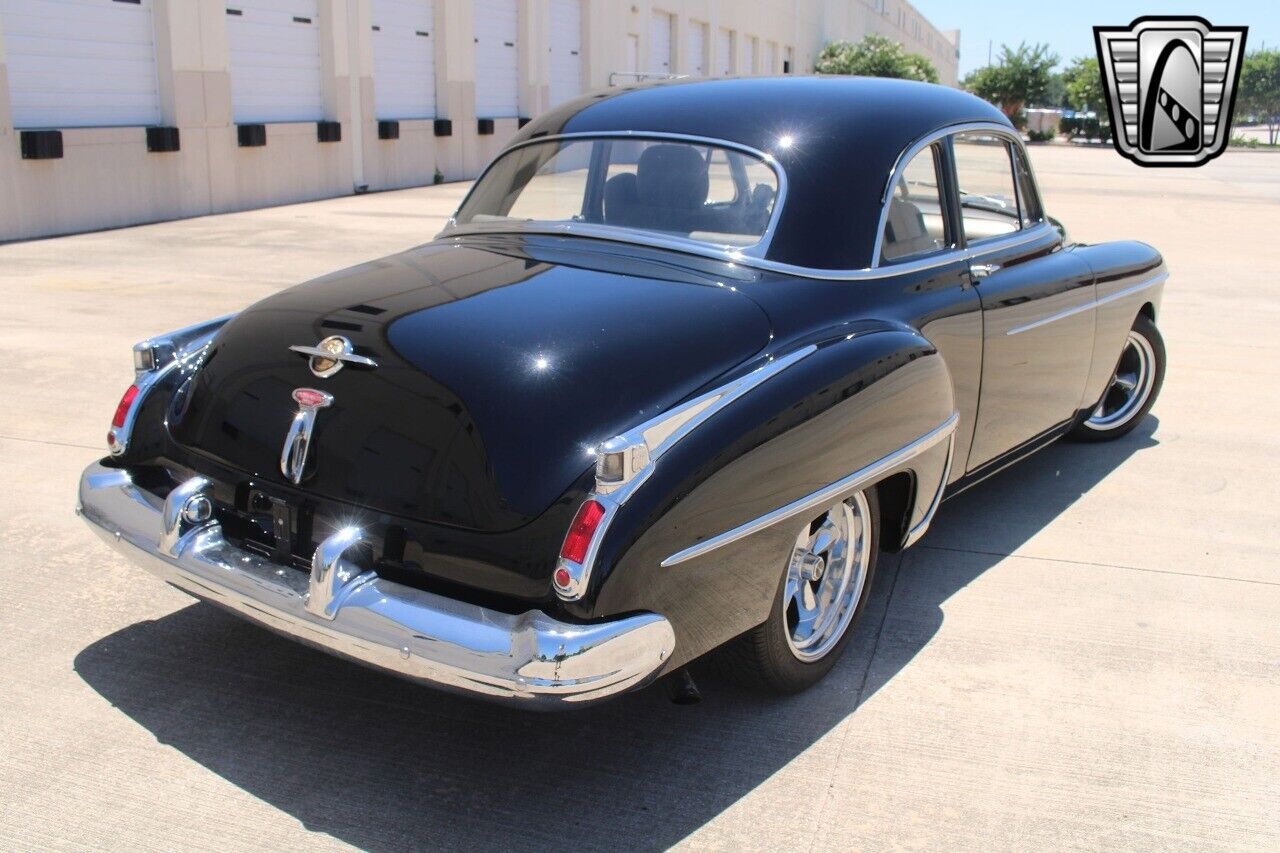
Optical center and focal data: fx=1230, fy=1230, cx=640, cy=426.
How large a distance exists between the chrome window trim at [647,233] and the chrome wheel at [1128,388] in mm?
2842

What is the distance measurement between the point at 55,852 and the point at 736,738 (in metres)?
1.61

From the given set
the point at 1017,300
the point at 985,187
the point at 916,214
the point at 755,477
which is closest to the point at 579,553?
the point at 755,477

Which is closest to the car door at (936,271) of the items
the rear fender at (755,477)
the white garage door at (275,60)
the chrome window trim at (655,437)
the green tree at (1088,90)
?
the rear fender at (755,477)

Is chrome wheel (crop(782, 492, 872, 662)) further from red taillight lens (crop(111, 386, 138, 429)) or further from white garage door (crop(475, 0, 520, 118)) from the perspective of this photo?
white garage door (crop(475, 0, 520, 118))

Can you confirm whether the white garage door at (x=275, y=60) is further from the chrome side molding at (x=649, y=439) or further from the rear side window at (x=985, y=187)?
the chrome side molding at (x=649, y=439)

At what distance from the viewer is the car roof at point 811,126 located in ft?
11.9

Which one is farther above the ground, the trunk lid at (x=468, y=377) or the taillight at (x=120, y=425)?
the trunk lid at (x=468, y=377)

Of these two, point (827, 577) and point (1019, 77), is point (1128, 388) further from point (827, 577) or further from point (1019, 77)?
point (1019, 77)

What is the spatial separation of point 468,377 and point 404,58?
18.0 meters

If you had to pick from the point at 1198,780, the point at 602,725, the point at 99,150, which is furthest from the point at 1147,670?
the point at 99,150

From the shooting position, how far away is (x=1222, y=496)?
514 centimetres

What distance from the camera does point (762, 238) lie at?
358 centimetres

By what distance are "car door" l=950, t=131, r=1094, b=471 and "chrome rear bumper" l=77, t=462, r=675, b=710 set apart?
2003 millimetres

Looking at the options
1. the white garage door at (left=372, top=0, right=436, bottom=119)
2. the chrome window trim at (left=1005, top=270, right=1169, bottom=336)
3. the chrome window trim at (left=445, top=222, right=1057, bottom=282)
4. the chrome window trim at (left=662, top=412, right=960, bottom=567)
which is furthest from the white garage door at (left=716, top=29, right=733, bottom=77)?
the chrome window trim at (left=662, top=412, right=960, bottom=567)
